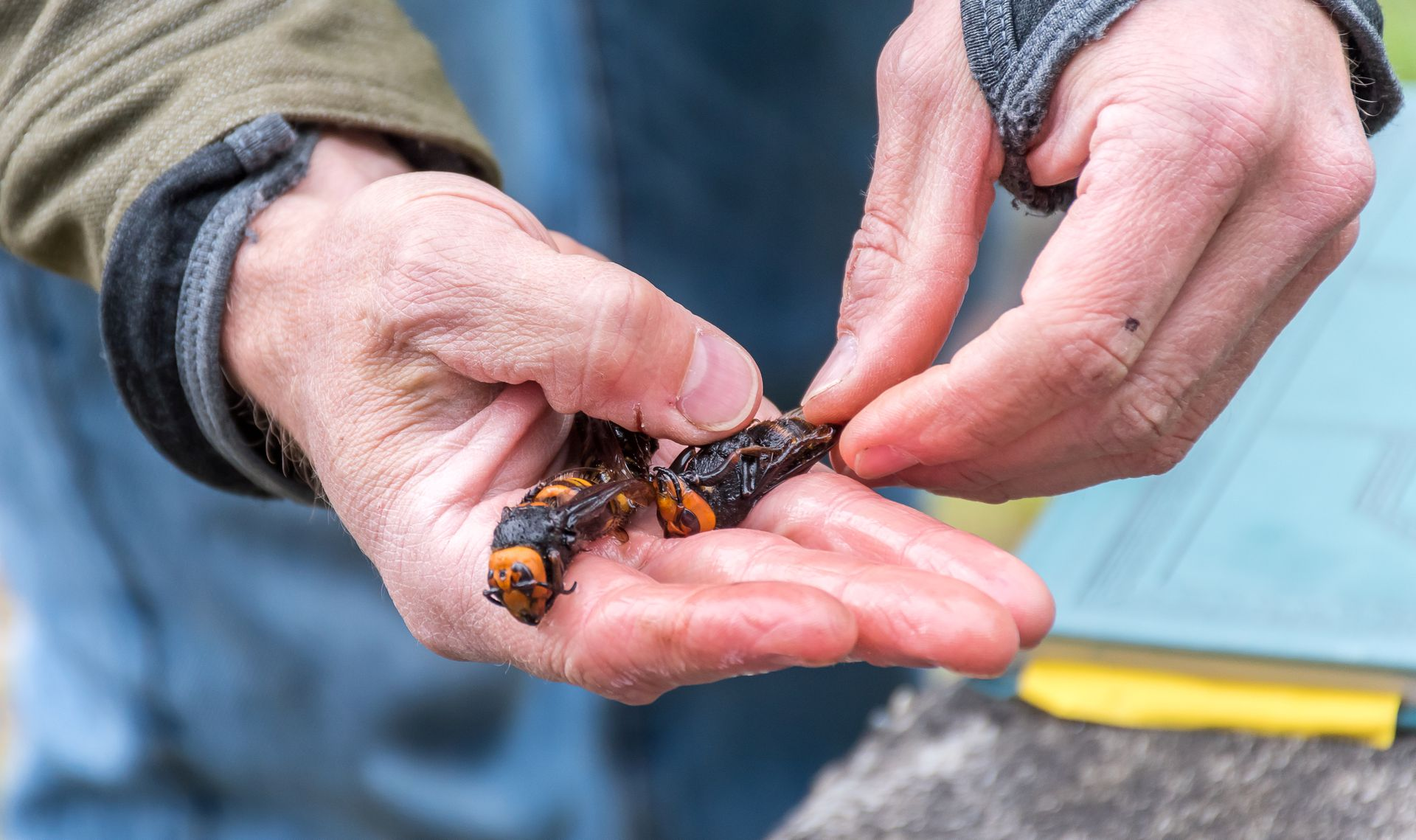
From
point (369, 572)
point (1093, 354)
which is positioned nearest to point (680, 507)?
point (1093, 354)

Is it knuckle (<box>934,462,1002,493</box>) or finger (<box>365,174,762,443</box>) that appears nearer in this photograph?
finger (<box>365,174,762,443</box>)

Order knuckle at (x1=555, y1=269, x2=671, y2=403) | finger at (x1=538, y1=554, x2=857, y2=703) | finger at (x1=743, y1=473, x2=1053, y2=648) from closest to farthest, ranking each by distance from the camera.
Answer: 1. finger at (x1=538, y1=554, x2=857, y2=703)
2. finger at (x1=743, y1=473, x2=1053, y2=648)
3. knuckle at (x1=555, y1=269, x2=671, y2=403)

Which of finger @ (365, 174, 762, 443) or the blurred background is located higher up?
finger @ (365, 174, 762, 443)

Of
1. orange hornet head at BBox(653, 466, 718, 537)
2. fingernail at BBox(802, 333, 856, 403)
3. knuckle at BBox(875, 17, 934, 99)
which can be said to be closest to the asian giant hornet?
orange hornet head at BBox(653, 466, 718, 537)

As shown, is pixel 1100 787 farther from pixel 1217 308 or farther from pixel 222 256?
pixel 222 256

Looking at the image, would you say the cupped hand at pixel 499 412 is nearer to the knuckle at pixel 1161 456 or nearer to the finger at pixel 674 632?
the finger at pixel 674 632

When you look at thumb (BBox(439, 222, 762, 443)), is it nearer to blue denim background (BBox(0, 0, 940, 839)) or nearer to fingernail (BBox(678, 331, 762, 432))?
fingernail (BBox(678, 331, 762, 432))

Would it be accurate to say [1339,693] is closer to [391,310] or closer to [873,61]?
[391,310]

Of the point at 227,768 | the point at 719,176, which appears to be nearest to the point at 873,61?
the point at 719,176

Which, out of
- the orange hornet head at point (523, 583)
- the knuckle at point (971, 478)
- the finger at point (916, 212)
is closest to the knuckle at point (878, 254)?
the finger at point (916, 212)
